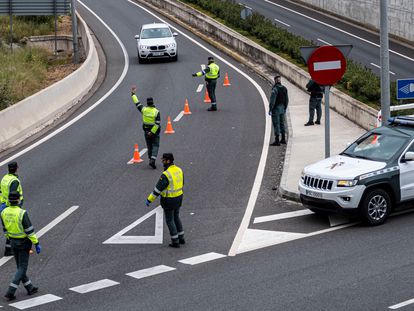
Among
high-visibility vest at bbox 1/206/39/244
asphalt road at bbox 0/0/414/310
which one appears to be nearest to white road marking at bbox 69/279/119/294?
asphalt road at bbox 0/0/414/310

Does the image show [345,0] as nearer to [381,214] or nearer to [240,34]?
[240,34]

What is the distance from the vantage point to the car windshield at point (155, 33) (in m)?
41.4

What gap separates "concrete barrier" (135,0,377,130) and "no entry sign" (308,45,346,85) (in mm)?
7082

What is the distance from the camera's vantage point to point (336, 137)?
2355 cm

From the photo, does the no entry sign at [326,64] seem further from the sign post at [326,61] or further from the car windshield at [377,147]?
the car windshield at [377,147]

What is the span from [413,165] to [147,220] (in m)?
5.16

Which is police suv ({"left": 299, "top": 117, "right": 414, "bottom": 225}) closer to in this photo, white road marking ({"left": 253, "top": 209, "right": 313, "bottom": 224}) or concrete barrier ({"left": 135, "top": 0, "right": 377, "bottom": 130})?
white road marking ({"left": 253, "top": 209, "right": 313, "bottom": 224})

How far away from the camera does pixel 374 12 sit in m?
51.4

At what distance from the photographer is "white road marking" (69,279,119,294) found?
1271 centimetres

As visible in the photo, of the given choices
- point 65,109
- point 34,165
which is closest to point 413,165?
point 34,165

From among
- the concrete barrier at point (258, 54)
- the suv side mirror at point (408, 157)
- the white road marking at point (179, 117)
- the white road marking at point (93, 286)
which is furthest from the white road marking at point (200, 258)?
the white road marking at point (179, 117)

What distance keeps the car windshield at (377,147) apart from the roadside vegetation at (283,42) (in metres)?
8.71

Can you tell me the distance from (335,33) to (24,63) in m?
20.3

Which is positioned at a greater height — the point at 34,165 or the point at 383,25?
the point at 383,25
